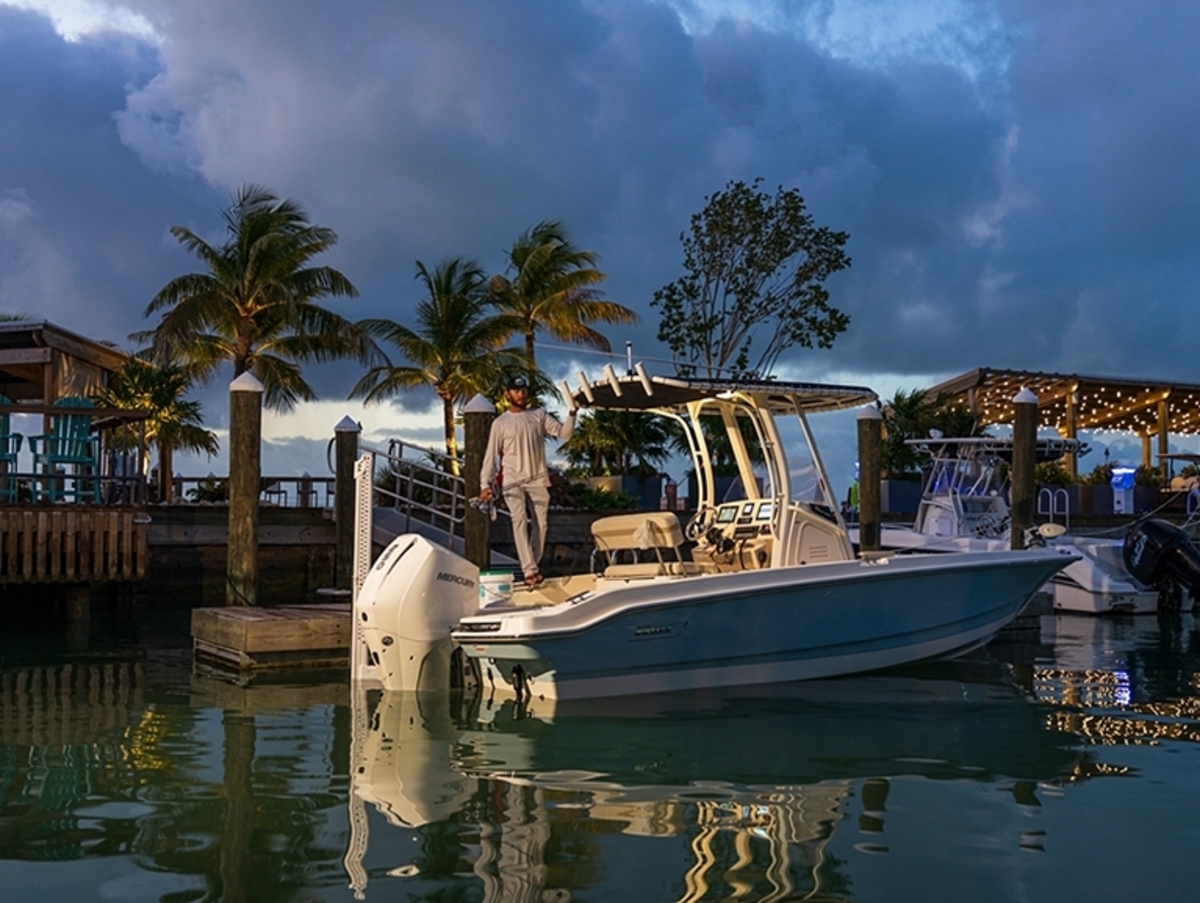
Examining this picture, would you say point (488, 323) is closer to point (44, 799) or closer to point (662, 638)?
point (662, 638)

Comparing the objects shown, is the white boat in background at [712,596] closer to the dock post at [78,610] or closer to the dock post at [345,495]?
the dock post at [345,495]

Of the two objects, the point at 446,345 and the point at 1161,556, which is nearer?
the point at 1161,556

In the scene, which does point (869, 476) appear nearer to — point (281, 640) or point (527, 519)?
point (527, 519)

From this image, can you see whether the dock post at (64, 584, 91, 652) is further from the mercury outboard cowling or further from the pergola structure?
the pergola structure

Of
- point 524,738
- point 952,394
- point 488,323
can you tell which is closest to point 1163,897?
point 524,738

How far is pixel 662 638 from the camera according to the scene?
8.70 metres

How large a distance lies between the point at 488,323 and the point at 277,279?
198 inches

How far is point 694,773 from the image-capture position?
6.50 meters

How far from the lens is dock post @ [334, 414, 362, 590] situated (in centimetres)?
1405

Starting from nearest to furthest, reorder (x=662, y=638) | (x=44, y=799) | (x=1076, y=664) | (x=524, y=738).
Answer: (x=44, y=799)
(x=524, y=738)
(x=662, y=638)
(x=1076, y=664)

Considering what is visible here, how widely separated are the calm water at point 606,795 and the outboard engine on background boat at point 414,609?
269 millimetres

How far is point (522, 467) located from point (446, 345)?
21211 mm

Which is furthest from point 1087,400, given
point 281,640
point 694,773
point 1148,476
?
point 694,773

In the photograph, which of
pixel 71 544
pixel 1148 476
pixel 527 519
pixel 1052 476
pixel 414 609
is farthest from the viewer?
pixel 1148 476
